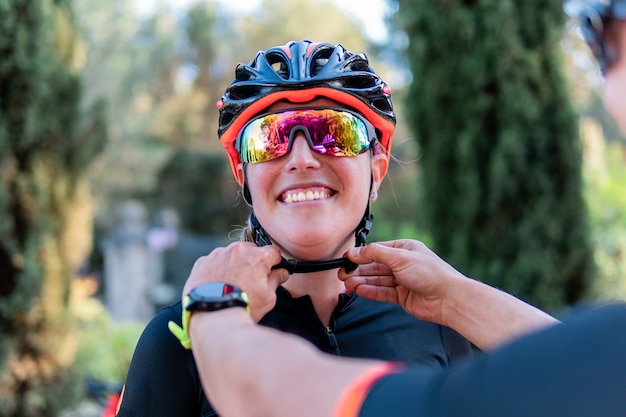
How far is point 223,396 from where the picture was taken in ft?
4.07

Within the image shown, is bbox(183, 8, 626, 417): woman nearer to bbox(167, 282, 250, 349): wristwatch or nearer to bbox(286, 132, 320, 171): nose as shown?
bbox(167, 282, 250, 349): wristwatch

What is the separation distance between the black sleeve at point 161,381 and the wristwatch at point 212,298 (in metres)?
0.40

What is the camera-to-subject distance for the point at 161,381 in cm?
185

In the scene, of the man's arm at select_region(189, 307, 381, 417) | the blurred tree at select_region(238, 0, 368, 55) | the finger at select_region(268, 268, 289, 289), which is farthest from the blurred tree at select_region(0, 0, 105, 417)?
the blurred tree at select_region(238, 0, 368, 55)

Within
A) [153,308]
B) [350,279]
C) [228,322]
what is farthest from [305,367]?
[153,308]

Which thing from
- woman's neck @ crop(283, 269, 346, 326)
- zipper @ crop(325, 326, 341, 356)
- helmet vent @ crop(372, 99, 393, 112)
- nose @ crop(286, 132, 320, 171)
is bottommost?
zipper @ crop(325, 326, 341, 356)

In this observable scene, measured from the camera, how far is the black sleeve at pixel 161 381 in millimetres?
1841

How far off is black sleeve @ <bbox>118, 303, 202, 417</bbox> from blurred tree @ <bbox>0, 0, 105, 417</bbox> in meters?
4.00

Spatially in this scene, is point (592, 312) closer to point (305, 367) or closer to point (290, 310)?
point (305, 367)

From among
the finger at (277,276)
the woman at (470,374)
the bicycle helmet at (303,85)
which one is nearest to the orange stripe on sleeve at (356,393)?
the woman at (470,374)

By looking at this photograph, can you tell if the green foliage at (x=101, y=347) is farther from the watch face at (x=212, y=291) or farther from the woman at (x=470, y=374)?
the woman at (x=470, y=374)

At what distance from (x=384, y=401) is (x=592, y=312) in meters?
0.43

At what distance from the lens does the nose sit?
210 centimetres

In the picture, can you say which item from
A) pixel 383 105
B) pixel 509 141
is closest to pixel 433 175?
pixel 509 141
